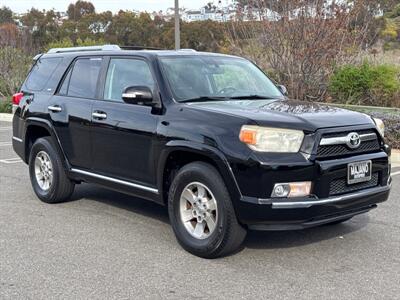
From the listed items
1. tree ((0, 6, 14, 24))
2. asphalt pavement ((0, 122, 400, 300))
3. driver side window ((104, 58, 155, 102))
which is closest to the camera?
asphalt pavement ((0, 122, 400, 300))

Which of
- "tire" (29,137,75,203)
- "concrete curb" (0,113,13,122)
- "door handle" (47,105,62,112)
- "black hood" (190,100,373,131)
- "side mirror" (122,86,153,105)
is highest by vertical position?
"side mirror" (122,86,153,105)

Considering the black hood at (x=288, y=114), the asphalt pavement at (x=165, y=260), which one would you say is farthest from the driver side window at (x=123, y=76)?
the asphalt pavement at (x=165, y=260)

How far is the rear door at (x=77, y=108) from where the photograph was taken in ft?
20.7

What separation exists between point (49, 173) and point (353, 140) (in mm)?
3780

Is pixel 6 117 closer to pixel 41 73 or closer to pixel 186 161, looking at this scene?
pixel 41 73

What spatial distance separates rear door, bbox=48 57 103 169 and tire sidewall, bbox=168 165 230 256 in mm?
1501

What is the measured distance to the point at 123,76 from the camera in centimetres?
608

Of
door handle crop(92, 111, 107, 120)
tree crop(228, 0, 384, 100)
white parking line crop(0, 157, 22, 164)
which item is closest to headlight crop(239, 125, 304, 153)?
door handle crop(92, 111, 107, 120)

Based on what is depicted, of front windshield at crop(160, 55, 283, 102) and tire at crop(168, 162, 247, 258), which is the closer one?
tire at crop(168, 162, 247, 258)

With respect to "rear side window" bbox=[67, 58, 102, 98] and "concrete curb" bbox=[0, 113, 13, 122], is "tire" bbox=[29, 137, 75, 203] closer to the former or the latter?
"rear side window" bbox=[67, 58, 102, 98]

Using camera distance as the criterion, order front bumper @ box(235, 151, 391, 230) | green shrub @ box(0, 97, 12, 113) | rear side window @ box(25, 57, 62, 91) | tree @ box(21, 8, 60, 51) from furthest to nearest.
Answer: tree @ box(21, 8, 60, 51) < green shrub @ box(0, 97, 12, 113) < rear side window @ box(25, 57, 62, 91) < front bumper @ box(235, 151, 391, 230)

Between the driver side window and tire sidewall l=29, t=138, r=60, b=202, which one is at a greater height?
the driver side window

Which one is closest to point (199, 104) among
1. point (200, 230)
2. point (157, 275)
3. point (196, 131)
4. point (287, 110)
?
point (196, 131)

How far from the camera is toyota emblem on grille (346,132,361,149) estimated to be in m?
4.89
